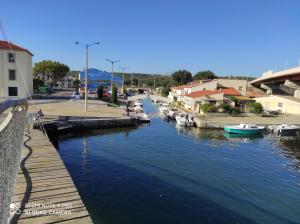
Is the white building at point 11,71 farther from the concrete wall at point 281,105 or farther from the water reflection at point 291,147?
the concrete wall at point 281,105

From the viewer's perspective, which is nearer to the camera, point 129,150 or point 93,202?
point 93,202

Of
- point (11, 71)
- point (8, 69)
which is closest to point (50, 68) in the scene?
point (11, 71)

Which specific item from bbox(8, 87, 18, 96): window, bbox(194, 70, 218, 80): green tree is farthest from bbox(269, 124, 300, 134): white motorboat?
bbox(194, 70, 218, 80): green tree

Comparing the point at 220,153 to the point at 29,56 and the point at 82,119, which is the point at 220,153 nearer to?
the point at 82,119

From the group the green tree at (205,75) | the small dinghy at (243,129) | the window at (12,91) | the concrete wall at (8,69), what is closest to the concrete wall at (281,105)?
the small dinghy at (243,129)

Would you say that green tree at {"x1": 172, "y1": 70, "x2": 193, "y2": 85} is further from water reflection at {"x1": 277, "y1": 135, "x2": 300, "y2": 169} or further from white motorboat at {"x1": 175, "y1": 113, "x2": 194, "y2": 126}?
water reflection at {"x1": 277, "y1": 135, "x2": 300, "y2": 169}

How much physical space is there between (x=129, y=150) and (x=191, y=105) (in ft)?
122

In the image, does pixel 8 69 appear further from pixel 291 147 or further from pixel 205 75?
pixel 205 75

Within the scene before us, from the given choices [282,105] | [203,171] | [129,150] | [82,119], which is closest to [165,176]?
[203,171]

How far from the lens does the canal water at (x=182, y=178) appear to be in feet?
56.0

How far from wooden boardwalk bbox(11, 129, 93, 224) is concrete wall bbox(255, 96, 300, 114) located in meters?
59.6

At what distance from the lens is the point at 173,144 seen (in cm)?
3619

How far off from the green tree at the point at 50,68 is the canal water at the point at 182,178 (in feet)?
315

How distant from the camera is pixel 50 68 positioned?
417 feet
